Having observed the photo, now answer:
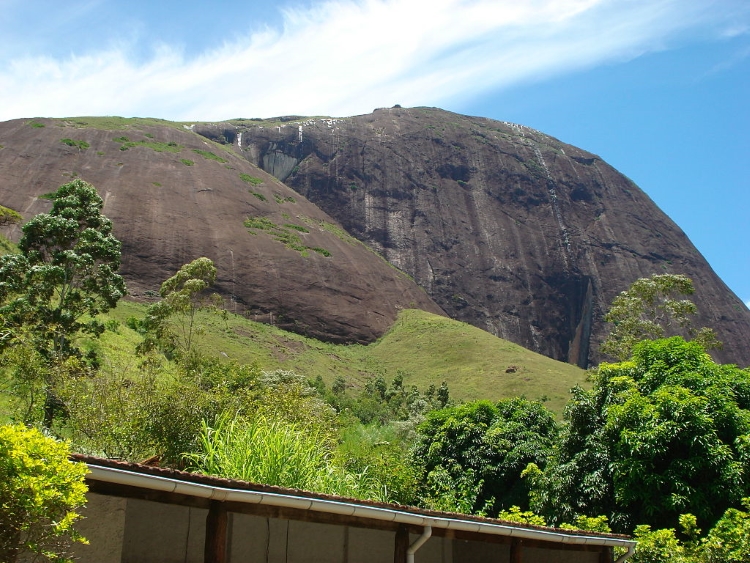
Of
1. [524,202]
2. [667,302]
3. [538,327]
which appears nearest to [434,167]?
[524,202]

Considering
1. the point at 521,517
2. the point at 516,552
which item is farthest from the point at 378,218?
the point at 516,552

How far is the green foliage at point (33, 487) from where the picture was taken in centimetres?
593

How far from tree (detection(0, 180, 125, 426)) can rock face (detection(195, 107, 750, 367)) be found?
81.3 metres

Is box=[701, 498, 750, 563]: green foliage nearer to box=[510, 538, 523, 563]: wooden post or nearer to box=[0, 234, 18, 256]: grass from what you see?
box=[510, 538, 523, 563]: wooden post

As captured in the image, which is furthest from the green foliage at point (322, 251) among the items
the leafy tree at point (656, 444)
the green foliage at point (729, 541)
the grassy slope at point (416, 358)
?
the green foliage at point (729, 541)

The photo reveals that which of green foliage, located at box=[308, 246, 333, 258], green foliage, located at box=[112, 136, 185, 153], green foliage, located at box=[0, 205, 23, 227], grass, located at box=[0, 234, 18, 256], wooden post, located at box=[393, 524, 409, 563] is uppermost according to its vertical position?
green foliage, located at box=[112, 136, 185, 153]

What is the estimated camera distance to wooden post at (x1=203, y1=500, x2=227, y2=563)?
7.84m

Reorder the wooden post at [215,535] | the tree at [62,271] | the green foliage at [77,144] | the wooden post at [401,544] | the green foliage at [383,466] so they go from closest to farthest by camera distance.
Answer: the wooden post at [215,535] → the wooden post at [401,544] → the green foliage at [383,466] → the tree at [62,271] → the green foliage at [77,144]

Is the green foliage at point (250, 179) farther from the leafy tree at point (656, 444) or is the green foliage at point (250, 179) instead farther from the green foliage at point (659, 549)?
the green foliage at point (659, 549)

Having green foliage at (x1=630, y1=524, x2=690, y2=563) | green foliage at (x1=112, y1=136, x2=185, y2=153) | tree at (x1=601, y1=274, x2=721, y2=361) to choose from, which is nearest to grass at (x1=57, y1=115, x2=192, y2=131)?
green foliage at (x1=112, y1=136, x2=185, y2=153)

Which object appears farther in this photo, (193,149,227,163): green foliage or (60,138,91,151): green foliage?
(193,149,227,163): green foliage

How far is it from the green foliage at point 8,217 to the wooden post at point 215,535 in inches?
2248

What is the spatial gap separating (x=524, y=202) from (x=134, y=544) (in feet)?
397

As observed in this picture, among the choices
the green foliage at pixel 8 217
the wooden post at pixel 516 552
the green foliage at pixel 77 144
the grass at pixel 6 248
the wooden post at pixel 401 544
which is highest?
the green foliage at pixel 77 144
